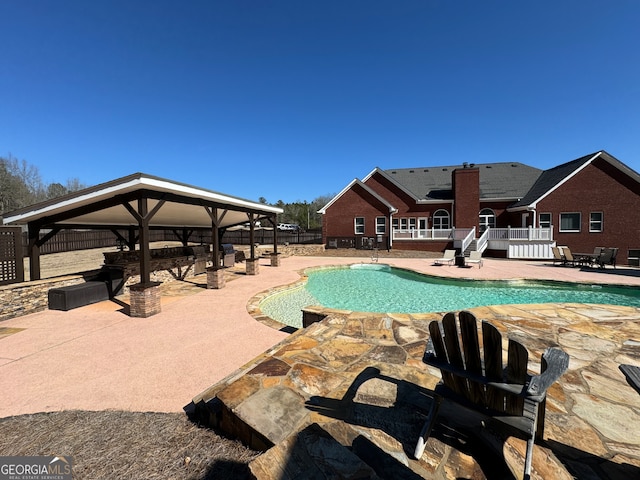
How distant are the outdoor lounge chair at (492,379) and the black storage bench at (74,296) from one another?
354 inches

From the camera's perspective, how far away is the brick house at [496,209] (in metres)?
17.4

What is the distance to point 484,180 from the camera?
79.2ft

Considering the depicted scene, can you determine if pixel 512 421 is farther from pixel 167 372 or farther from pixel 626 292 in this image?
pixel 626 292

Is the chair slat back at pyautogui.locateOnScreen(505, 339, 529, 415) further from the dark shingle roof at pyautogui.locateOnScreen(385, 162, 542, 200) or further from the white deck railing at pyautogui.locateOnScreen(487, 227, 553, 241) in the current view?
the dark shingle roof at pyautogui.locateOnScreen(385, 162, 542, 200)

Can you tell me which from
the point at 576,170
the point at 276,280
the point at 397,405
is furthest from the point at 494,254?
the point at 397,405

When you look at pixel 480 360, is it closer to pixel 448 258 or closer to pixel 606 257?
pixel 448 258

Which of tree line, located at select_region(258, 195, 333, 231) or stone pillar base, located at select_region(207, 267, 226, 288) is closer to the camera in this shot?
stone pillar base, located at select_region(207, 267, 226, 288)

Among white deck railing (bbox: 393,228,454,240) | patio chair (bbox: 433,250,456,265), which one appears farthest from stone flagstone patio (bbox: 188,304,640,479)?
white deck railing (bbox: 393,228,454,240)

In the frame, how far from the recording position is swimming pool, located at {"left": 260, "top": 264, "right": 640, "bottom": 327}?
793cm

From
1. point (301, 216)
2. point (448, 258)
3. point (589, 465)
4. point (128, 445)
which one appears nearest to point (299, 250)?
point (448, 258)

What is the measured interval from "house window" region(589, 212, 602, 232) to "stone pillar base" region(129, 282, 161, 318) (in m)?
25.4

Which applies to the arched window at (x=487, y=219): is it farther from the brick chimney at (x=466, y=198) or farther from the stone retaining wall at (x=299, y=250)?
the stone retaining wall at (x=299, y=250)

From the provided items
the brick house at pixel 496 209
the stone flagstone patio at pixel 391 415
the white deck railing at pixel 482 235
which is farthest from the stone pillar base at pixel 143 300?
the white deck railing at pixel 482 235

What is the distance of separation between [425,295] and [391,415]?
7784mm
